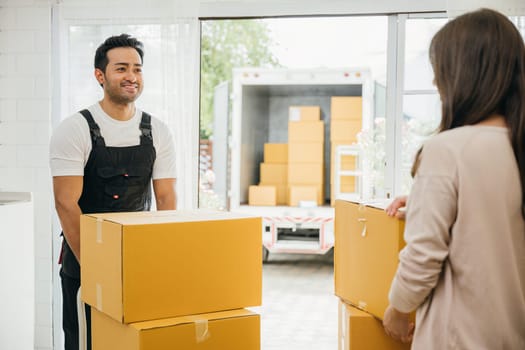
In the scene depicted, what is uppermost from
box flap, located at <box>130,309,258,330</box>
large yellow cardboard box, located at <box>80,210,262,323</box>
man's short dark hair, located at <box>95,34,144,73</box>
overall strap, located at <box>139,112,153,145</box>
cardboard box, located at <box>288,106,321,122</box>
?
cardboard box, located at <box>288,106,321,122</box>

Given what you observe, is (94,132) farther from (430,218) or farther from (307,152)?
(307,152)

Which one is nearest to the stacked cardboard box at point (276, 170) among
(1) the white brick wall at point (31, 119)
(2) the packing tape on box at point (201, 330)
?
(1) the white brick wall at point (31, 119)

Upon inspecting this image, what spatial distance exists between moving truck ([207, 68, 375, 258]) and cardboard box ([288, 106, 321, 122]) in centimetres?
1

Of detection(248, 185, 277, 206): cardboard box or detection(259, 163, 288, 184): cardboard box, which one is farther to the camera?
detection(259, 163, 288, 184): cardboard box

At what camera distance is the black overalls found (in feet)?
7.56

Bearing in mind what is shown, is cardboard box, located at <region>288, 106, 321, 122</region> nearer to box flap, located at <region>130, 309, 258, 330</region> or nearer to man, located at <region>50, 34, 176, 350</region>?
man, located at <region>50, 34, 176, 350</region>

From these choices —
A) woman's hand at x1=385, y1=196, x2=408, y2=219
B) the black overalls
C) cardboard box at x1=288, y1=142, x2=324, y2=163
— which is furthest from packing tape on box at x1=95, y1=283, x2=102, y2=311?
cardboard box at x1=288, y1=142, x2=324, y2=163

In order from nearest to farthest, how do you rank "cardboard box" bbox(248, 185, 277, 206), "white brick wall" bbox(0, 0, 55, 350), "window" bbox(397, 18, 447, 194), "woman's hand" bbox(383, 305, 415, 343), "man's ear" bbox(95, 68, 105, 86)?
"woman's hand" bbox(383, 305, 415, 343) → "man's ear" bbox(95, 68, 105, 86) → "window" bbox(397, 18, 447, 194) → "white brick wall" bbox(0, 0, 55, 350) → "cardboard box" bbox(248, 185, 277, 206)

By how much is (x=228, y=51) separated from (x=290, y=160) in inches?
202

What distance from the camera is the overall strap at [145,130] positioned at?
240 cm

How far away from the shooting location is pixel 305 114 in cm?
741

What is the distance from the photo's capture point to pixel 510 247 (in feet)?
4.38

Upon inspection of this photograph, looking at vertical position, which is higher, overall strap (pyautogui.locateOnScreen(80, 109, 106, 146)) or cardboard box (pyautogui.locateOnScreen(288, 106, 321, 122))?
cardboard box (pyautogui.locateOnScreen(288, 106, 321, 122))

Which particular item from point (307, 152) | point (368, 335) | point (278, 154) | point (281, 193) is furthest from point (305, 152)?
point (368, 335)
